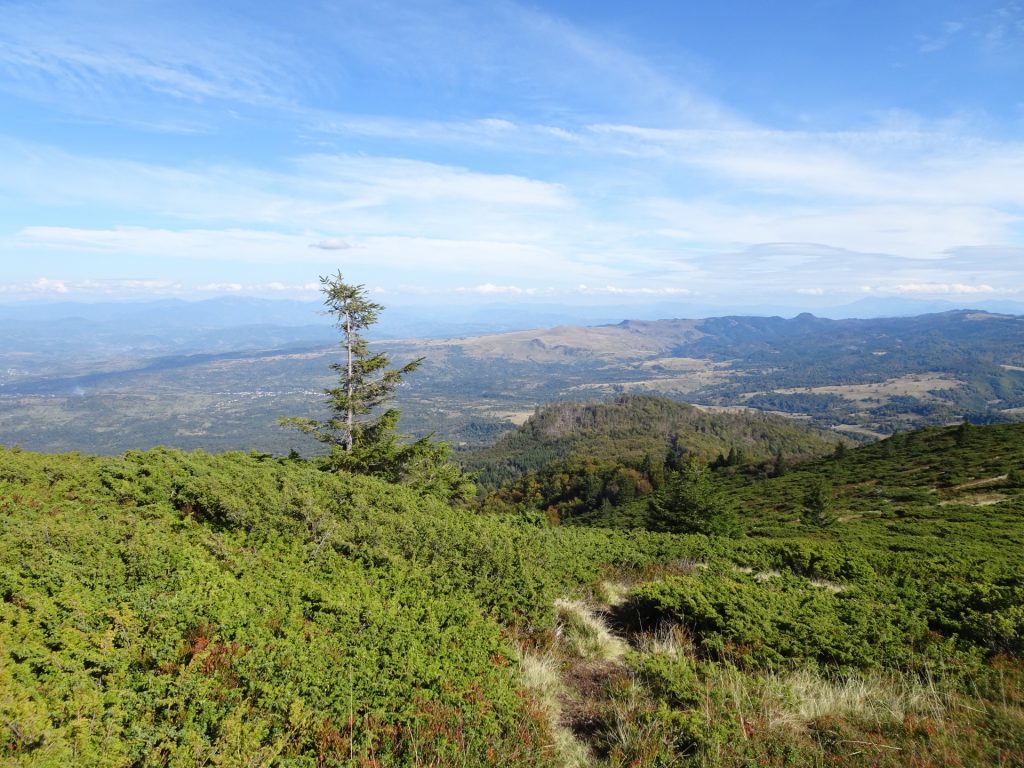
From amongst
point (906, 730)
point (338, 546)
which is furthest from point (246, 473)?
point (906, 730)

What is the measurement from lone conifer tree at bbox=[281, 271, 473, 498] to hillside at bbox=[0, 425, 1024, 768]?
9603 millimetres

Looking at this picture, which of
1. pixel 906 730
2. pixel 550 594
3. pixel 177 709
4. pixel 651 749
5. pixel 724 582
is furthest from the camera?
pixel 724 582

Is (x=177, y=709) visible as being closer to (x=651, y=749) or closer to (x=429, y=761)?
(x=429, y=761)

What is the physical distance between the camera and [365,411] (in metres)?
21.4

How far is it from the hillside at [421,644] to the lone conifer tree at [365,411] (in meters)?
9.60

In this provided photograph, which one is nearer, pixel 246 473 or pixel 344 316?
pixel 246 473

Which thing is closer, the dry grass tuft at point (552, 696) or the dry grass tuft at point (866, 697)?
the dry grass tuft at point (552, 696)

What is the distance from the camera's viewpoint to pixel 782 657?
643 centimetres

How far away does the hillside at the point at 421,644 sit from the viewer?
4.11m

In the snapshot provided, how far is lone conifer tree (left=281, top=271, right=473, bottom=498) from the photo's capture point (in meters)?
20.7

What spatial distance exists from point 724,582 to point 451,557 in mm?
5125

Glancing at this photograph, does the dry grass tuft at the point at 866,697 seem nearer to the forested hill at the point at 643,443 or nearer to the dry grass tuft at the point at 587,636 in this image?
the dry grass tuft at the point at 587,636

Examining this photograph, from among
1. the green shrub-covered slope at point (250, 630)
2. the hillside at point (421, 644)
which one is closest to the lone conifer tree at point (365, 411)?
the hillside at point (421, 644)

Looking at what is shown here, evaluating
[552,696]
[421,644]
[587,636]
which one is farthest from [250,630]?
[587,636]
